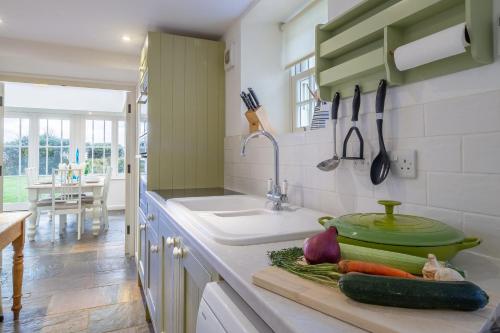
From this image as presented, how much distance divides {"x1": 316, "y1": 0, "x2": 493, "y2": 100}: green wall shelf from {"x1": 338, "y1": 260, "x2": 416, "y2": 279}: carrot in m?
0.56

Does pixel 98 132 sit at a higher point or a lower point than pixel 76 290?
higher

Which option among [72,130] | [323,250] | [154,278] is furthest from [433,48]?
[72,130]

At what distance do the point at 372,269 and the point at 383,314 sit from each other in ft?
0.33

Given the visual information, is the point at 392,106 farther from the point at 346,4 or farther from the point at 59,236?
the point at 59,236

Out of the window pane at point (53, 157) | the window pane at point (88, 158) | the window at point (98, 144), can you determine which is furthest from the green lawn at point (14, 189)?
the window at point (98, 144)

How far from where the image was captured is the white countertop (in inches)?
18.4

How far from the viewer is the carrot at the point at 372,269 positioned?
0.54 metres

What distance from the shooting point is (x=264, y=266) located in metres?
0.71

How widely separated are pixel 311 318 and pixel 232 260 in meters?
0.30

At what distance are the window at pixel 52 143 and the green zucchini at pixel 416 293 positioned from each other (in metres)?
7.07

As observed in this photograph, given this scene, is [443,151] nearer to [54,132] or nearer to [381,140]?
[381,140]

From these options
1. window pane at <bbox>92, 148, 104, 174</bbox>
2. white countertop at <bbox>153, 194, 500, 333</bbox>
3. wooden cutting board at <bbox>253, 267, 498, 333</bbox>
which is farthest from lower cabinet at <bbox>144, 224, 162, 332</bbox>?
window pane at <bbox>92, 148, 104, 174</bbox>

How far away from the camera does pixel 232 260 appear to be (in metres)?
0.75

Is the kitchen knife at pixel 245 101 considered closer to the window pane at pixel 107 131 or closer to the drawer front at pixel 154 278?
the drawer front at pixel 154 278
